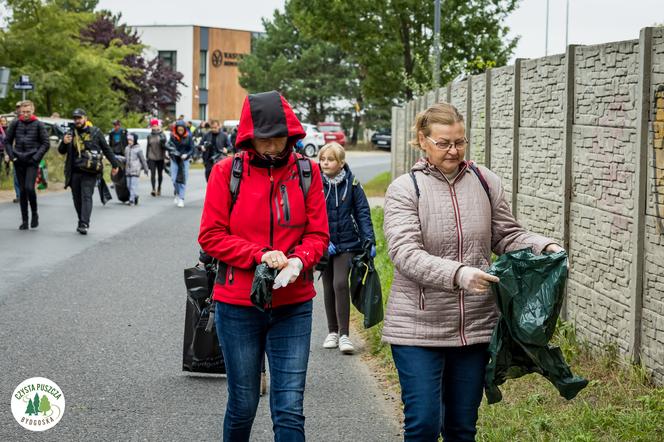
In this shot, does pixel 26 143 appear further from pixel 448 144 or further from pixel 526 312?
pixel 526 312

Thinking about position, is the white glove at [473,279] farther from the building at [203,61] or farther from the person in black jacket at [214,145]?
the building at [203,61]

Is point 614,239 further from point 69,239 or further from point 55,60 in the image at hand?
point 55,60

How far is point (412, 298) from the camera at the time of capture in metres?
4.41

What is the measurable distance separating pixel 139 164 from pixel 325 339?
15366mm

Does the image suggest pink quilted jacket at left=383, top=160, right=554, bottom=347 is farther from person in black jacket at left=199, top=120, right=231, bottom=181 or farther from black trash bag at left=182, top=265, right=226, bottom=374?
person in black jacket at left=199, top=120, right=231, bottom=181

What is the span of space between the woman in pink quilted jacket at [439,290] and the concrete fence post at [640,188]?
2361mm

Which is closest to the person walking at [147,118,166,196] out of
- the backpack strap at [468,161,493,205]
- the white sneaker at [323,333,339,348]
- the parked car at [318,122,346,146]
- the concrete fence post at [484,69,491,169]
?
the concrete fence post at [484,69,491,169]

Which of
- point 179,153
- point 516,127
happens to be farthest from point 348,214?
point 179,153

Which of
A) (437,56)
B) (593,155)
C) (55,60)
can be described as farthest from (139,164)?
(593,155)

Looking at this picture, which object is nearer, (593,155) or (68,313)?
(593,155)

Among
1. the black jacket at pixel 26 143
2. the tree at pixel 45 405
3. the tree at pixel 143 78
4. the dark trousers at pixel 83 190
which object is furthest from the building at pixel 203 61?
the tree at pixel 45 405

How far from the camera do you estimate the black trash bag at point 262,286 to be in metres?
4.48

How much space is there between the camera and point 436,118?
14.6 ft

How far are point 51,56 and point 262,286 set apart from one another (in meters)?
32.4
